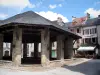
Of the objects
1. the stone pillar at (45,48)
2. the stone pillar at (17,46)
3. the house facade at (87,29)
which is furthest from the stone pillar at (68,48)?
the house facade at (87,29)

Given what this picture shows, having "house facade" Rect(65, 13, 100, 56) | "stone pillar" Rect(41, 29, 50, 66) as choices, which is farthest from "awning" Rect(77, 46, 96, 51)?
"stone pillar" Rect(41, 29, 50, 66)

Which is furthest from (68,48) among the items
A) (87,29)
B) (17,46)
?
(87,29)

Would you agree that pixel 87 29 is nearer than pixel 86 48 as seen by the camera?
No

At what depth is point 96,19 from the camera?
168ft

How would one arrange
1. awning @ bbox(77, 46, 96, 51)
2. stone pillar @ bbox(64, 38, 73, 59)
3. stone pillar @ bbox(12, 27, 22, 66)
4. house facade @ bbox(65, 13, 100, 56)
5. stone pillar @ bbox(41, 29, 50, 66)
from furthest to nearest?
house facade @ bbox(65, 13, 100, 56) → awning @ bbox(77, 46, 96, 51) → stone pillar @ bbox(64, 38, 73, 59) → stone pillar @ bbox(41, 29, 50, 66) → stone pillar @ bbox(12, 27, 22, 66)

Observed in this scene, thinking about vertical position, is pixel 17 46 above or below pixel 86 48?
above

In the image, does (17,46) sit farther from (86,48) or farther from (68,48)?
(86,48)

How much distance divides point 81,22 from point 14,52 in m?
36.8

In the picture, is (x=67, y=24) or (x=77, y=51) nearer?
(x=77, y=51)

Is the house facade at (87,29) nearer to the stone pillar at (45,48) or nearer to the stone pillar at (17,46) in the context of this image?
the stone pillar at (45,48)

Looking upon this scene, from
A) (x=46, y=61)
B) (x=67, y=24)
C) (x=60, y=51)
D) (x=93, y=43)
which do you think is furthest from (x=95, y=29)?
(x=46, y=61)

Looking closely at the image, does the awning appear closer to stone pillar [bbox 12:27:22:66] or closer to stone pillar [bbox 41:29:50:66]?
stone pillar [bbox 41:29:50:66]

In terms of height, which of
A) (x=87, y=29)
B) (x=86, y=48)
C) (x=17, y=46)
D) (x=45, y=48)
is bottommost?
(x=86, y=48)

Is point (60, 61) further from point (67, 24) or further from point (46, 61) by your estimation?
point (67, 24)
